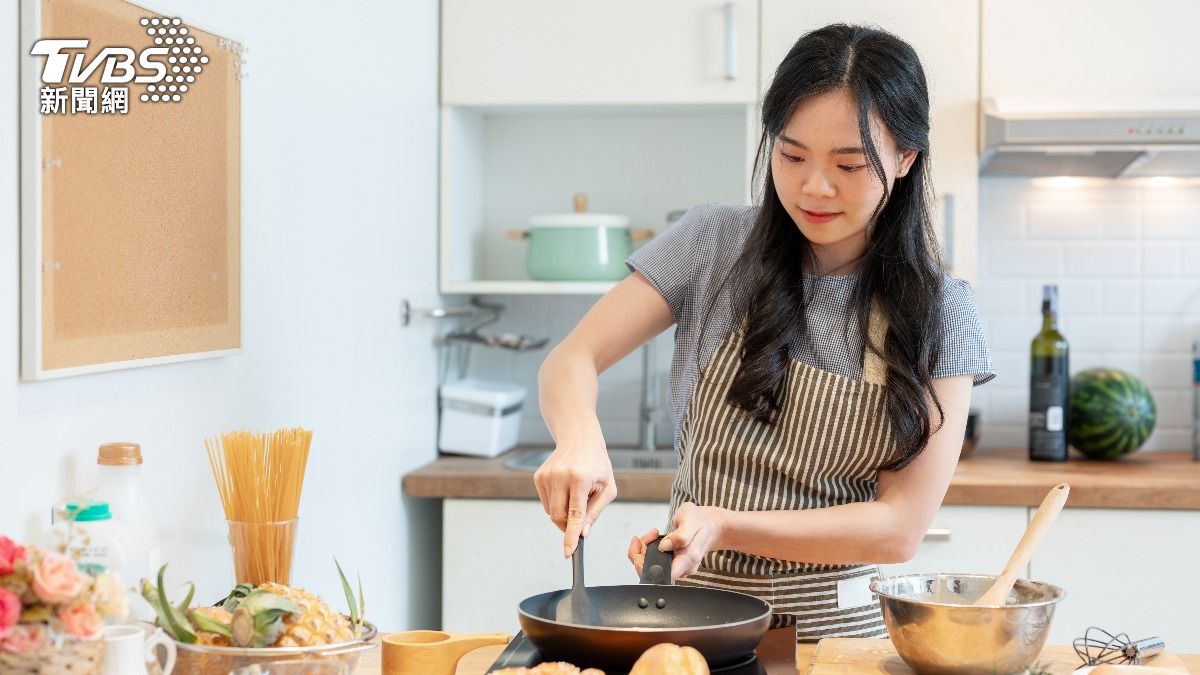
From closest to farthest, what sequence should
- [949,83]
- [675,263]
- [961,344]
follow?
[961,344]
[675,263]
[949,83]

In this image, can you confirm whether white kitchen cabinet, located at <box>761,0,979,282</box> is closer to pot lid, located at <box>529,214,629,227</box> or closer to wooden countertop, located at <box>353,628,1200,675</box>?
pot lid, located at <box>529,214,629,227</box>

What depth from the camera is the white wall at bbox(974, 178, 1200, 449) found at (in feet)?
10.4

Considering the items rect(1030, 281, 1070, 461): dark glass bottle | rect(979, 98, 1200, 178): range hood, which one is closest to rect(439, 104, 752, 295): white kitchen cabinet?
rect(979, 98, 1200, 178): range hood

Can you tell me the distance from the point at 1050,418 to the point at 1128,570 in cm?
42

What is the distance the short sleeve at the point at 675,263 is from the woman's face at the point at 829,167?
0.22 meters

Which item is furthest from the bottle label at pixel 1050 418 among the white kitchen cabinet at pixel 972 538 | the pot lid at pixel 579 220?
the pot lid at pixel 579 220

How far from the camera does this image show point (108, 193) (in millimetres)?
1466

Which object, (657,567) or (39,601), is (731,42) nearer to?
(657,567)

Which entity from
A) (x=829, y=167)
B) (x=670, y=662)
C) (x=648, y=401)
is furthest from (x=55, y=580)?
(x=648, y=401)

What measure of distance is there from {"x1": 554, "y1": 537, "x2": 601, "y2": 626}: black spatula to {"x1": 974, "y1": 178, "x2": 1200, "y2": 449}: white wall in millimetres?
2057

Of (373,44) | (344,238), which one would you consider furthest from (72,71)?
(373,44)

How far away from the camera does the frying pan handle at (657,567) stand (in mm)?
1375

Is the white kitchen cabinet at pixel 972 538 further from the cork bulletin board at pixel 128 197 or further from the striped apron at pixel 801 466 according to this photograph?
the cork bulletin board at pixel 128 197

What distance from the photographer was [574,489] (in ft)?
4.51
